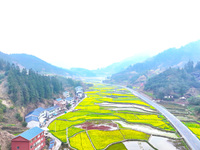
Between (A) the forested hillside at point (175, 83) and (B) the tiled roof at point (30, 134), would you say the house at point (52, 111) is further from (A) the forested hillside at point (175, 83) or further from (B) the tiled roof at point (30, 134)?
(A) the forested hillside at point (175, 83)

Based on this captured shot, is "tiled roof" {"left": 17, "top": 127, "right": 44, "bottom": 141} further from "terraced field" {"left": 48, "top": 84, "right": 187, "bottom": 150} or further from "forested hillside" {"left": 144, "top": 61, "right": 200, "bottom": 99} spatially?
"forested hillside" {"left": 144, "top": 61, "right": 200, "bottom": 99}

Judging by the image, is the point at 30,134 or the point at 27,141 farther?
the point at 30,134

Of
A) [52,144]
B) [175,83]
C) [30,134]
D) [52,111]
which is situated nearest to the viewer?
[30,134]

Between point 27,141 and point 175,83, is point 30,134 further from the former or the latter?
point 175,83

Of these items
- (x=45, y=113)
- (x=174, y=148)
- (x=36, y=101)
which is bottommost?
(x=174, y=148)

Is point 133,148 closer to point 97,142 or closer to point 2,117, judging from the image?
point 97,142

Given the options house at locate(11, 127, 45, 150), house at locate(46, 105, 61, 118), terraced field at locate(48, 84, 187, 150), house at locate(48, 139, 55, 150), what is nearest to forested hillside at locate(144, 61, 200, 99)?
terraced field at locate(48, 84, 187, 150)

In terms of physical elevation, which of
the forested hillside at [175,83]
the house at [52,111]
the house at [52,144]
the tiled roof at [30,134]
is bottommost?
the house at [52,144]

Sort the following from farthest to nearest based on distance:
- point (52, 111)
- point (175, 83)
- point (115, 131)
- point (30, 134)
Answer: point (175, 83), point (52, 111), point (115, 131), point (30, 134)

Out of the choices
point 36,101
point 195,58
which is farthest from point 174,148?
point 195,58

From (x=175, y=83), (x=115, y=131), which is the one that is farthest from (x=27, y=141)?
(x=175, y=83)

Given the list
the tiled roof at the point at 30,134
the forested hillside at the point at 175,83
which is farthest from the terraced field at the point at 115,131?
the forested hillside at the point at 175,83
